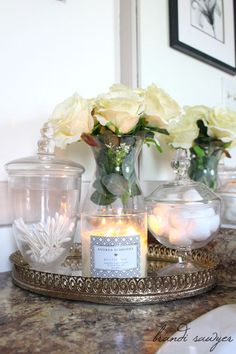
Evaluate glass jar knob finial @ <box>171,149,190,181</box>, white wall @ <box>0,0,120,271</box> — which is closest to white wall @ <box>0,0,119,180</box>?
white wall @ <box>0,0,120,271</box>

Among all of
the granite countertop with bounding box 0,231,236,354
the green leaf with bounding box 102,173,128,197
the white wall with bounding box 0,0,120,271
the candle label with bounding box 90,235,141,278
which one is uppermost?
the white wall with bounding box 0,0,120,271

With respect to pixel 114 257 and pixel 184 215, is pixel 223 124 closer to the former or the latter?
pixel 184 215

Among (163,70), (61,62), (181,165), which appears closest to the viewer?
(181,165)

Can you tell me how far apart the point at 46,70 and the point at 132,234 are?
0.40 metres

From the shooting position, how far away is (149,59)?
1010 millimetres

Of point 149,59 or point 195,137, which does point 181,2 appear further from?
point 195,137

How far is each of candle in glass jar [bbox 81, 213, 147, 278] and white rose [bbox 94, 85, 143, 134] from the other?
0.15 metres

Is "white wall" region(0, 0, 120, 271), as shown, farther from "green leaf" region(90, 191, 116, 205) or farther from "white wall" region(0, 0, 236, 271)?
"green leaf" region(90, 191, 116, 205)

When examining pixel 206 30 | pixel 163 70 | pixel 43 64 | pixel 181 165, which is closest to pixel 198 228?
pixel 181 165

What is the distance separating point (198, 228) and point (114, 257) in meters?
0.16

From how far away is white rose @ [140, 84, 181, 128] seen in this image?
0.62 metres

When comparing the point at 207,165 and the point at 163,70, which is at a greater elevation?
the point at 163,70

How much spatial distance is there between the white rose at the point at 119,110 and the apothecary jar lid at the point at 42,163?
0.34 ft

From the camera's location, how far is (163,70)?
1.04 m
